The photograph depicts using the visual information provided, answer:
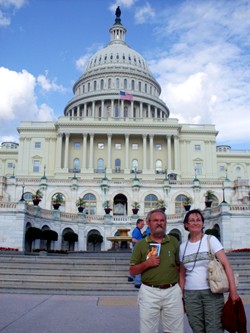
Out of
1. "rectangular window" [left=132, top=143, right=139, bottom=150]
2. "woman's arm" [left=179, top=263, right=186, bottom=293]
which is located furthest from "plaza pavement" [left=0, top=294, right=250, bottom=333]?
"rectangular window" [left=132, top=143, right=139, bottom=150]

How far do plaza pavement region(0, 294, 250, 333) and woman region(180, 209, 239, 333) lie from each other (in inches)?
114

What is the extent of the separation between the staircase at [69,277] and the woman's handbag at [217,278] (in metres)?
9.39

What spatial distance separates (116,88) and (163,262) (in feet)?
364

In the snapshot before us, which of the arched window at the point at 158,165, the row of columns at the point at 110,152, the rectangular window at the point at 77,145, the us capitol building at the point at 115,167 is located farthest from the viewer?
the rectangular window at the point at 77,145

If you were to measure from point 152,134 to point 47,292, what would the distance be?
7724 cm

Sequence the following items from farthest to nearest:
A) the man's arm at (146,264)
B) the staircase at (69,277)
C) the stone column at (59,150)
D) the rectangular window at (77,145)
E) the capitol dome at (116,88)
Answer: the capitol dome at (116,88) < the rectangular window at (77,145) < the stone column at (59,150) < the staircase at (69,277) < the man's arm at (146,264)

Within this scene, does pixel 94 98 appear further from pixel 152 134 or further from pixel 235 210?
pixel 235 210

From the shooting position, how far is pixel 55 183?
5825 centimetres

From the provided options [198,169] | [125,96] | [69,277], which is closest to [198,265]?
[69,277]

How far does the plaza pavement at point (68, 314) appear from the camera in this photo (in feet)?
28.9

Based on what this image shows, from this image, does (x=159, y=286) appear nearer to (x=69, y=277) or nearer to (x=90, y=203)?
(x=69, y=277)

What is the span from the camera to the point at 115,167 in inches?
3588

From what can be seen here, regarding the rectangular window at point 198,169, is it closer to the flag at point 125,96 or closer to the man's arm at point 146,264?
the flag at point 125,96

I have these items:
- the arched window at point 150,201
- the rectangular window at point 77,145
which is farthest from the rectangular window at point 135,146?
the arched window at point 150,201
